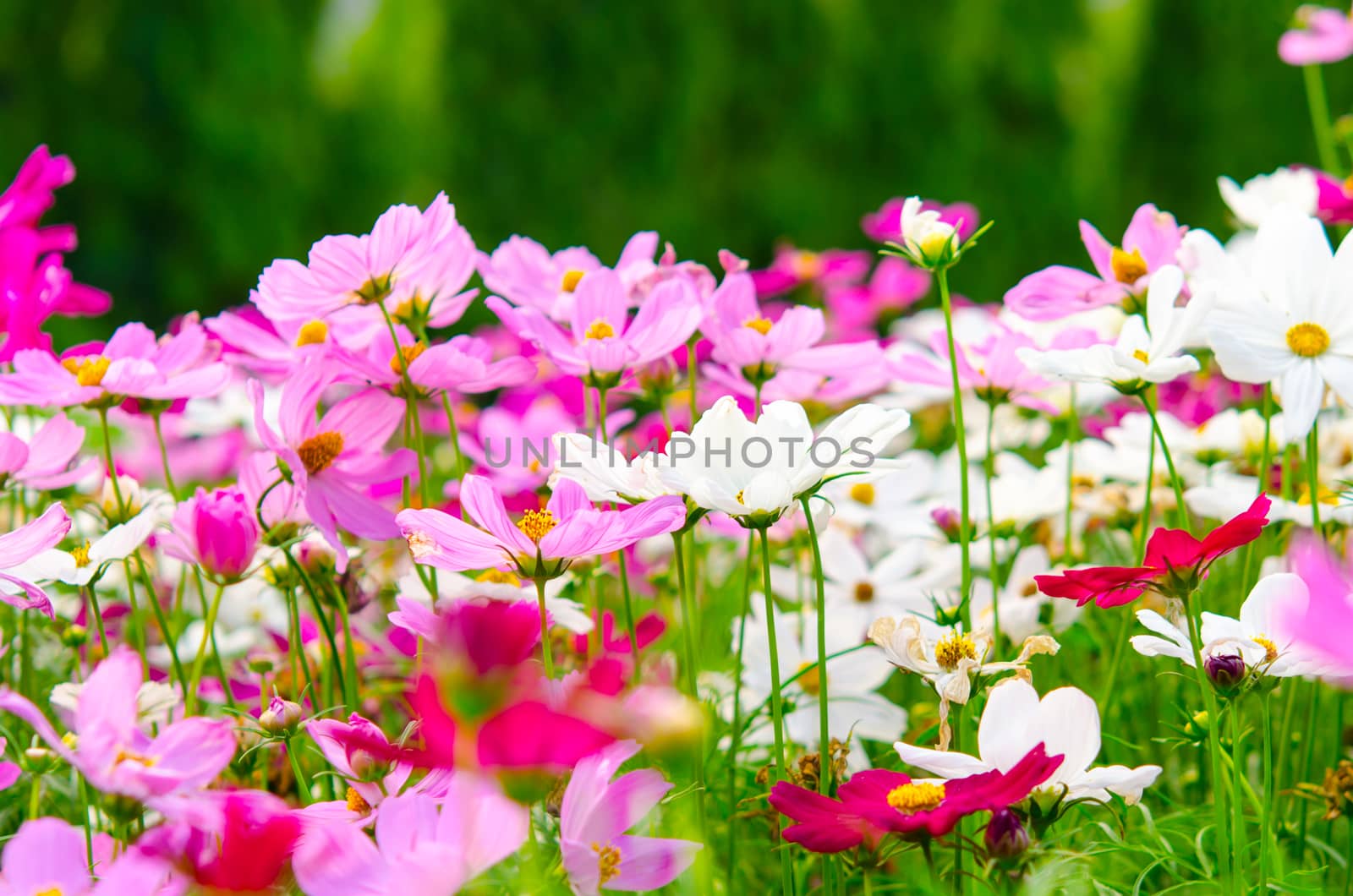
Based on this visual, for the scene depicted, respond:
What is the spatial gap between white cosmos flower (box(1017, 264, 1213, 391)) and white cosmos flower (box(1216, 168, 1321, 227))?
290mm

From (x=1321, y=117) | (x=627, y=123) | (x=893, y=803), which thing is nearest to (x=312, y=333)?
(x=893, y=803)

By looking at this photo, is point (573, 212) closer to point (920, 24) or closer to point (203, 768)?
point (920, 24)

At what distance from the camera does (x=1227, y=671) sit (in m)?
0.44

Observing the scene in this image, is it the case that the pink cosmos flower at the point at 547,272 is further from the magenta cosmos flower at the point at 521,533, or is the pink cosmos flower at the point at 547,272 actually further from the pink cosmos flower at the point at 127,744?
the pink cosmos flower at the point at 127,744

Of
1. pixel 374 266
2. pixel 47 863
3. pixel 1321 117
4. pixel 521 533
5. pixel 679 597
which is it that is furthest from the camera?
pixel 1321 117

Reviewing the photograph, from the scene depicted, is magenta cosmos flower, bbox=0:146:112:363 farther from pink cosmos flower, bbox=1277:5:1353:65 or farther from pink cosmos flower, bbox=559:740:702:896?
pink cosmos flower, bbox=1277:5:1353:65

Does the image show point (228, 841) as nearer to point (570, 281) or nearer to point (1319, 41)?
point (570, 281)

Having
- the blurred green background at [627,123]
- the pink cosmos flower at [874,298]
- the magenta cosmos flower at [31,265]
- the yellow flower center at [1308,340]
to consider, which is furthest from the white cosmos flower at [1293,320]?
the blurred green background at [627,123]

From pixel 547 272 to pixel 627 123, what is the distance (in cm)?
253

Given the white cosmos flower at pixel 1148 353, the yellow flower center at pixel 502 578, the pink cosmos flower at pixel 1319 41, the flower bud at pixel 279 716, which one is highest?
the pink cosmos flower at pixel 1319 41

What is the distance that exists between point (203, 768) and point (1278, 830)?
20.1 inches

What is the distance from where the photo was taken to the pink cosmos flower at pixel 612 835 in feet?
1.36

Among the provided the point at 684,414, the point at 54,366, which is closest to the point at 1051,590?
the point at 54,366

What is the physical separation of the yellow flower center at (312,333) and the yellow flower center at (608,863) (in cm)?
34
